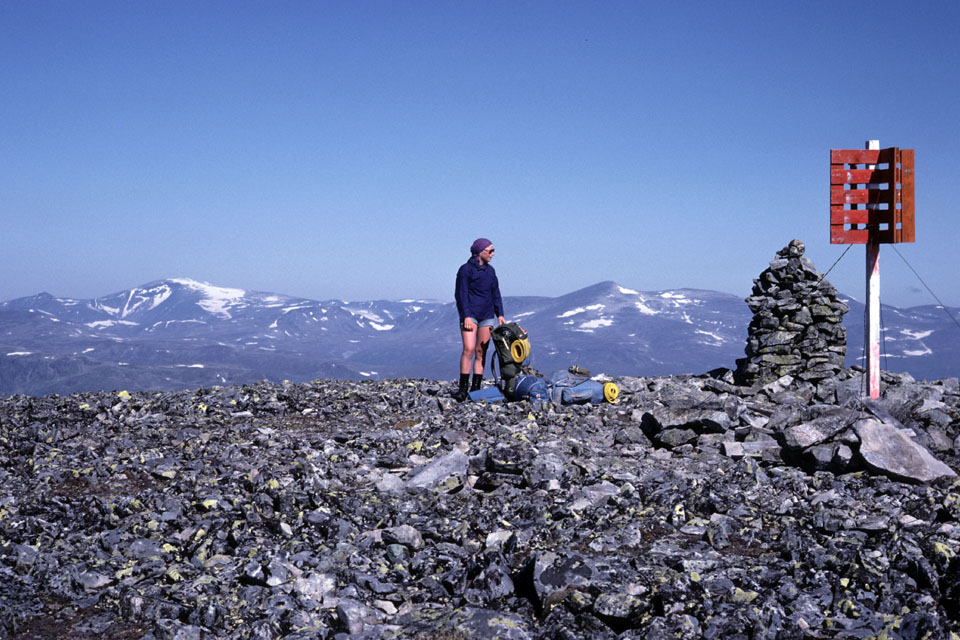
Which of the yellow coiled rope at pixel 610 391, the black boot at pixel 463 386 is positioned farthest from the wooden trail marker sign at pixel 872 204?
the black boot at pixel 463 386

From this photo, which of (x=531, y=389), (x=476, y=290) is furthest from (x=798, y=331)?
(x=476, y=290)

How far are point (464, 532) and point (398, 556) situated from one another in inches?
30.9

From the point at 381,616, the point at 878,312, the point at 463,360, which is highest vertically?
the point at 878,312

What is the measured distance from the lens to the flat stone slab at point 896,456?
27.6 feet

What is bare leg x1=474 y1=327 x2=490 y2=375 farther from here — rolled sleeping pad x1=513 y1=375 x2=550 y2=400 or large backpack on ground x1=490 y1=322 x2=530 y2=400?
rolled sleeping pad x1=513 y1=375 x2=550 y2=400

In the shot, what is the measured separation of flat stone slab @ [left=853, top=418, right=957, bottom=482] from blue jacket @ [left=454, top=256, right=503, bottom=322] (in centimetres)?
691

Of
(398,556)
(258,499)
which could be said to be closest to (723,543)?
(398,556)

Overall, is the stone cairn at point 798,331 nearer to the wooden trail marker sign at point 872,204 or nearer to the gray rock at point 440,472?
the wooden trail marker sign at point 872,204

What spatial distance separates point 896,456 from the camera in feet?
28.3

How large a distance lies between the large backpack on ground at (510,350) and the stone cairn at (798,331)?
5.96 m

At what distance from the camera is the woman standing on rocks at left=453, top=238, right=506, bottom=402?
45.0ft

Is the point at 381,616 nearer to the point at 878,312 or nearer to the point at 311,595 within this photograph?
the point at 311,595

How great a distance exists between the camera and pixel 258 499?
27.2ft

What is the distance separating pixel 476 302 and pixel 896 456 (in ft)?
24.6
